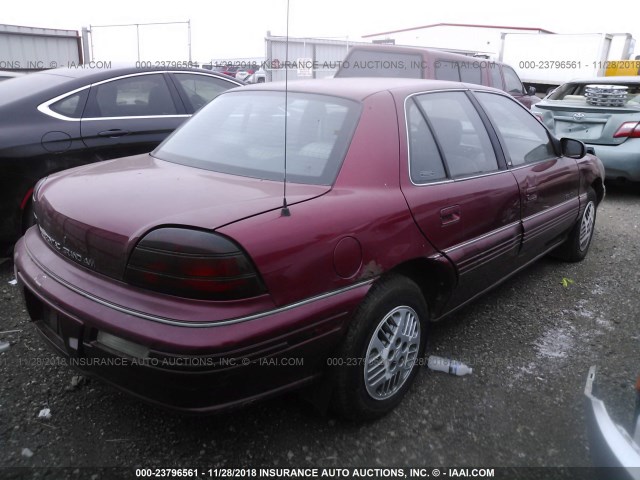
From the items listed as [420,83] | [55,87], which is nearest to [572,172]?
[420,83]

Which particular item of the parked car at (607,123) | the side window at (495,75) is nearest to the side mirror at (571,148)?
the parked car at (607,123)

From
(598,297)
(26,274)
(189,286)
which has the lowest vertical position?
(598,297)

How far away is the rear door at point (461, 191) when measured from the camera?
100 inches

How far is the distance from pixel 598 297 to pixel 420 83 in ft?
7.16

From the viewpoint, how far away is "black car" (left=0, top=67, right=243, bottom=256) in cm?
375

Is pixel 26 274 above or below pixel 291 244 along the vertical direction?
below

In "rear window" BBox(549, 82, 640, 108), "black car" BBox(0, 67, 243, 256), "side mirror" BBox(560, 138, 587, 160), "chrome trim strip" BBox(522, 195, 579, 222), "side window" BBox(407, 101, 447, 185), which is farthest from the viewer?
"rear window" BBox(549, 82, 640, 108)

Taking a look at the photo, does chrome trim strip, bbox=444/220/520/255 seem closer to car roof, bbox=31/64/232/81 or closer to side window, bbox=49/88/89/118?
side window, bbox=49/88/89/118

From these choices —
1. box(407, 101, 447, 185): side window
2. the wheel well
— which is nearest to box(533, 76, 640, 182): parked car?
box(407, 101, 447, 185): side window

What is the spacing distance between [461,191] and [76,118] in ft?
9.96

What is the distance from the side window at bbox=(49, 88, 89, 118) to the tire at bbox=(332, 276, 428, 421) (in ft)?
10.0

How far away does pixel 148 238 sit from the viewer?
1.85 m

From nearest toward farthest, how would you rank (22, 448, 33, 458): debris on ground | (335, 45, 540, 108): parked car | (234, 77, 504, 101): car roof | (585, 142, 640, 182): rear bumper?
1. (22, 448, 33, 458): debris on ground
2. (234, 77, 504, 101): car roof
3. (585, 142, 640, 182): rear bumper
4. (335, 45, 540, 108): parked car

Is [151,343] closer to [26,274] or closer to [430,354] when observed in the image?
[26,274]
